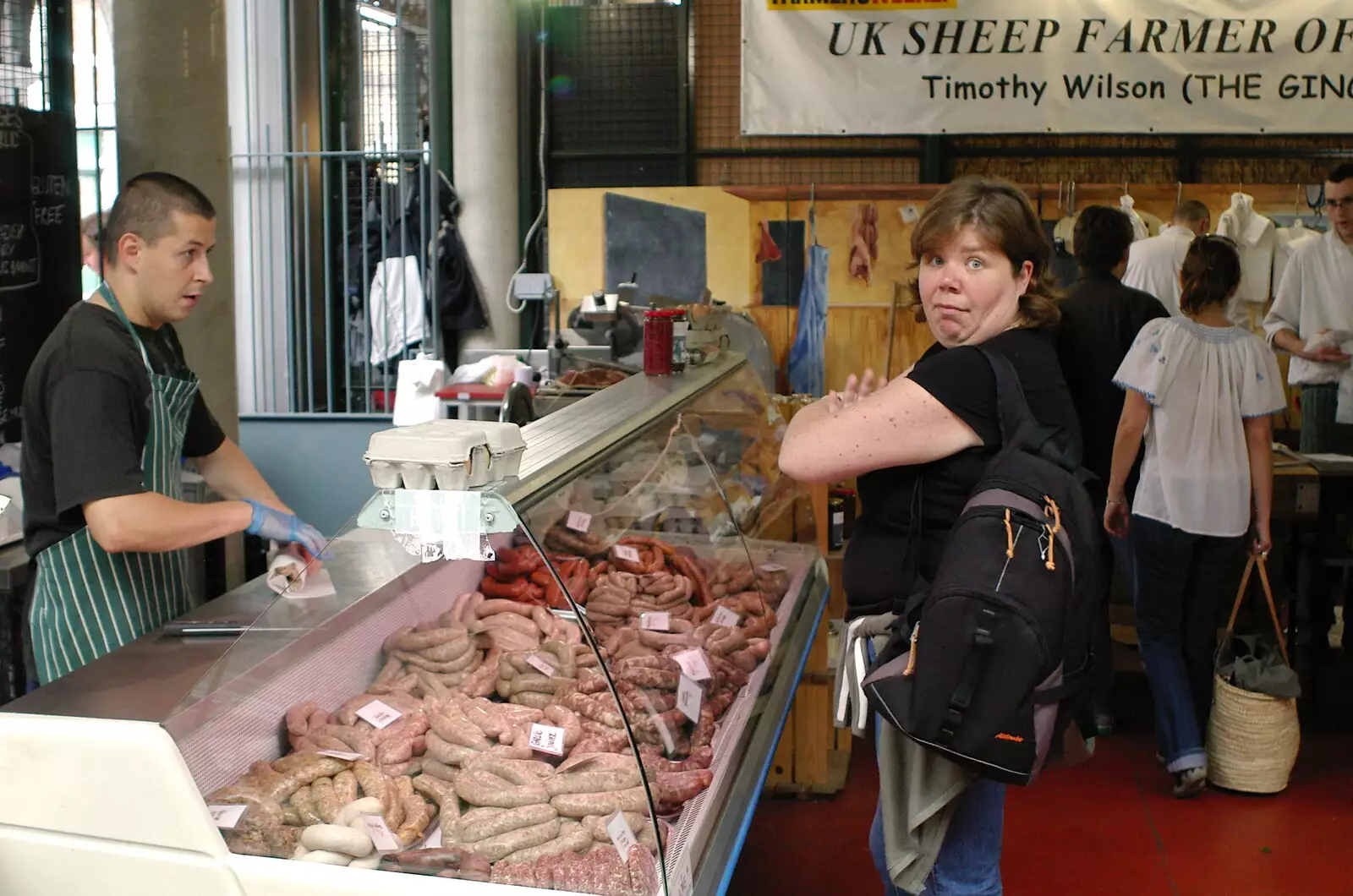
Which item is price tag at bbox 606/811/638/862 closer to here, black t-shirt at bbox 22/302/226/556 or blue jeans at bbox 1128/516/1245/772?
black t-shirt at bbox 22/302/226/556

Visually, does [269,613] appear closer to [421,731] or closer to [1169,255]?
[421,731]

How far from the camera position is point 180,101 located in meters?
5.16

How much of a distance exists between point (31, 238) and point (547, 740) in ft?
12.3

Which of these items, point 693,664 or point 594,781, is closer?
point 594,781

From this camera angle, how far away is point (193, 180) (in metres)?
5.16

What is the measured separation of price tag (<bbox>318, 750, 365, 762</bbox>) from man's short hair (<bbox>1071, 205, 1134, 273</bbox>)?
3.62 meters

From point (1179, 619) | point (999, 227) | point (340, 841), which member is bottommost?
point (1179, 619)

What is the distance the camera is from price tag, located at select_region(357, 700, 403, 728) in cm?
228

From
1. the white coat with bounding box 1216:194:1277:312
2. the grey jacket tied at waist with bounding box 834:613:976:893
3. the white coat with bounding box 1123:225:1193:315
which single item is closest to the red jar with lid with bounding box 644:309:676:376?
the grey jacket tied at waist with bounding box 834:613:976:893

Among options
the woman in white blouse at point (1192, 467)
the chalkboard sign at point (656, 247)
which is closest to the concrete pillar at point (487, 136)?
the chalkboard sign at point (656, 247)

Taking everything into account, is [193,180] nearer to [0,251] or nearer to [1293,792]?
[0,251]

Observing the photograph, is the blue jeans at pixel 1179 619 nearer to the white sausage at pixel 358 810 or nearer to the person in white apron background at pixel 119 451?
the person in white apron background at pixel 119 451

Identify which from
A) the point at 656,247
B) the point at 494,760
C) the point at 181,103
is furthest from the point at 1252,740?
the point at 656,247

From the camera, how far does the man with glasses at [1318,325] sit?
6344mm
